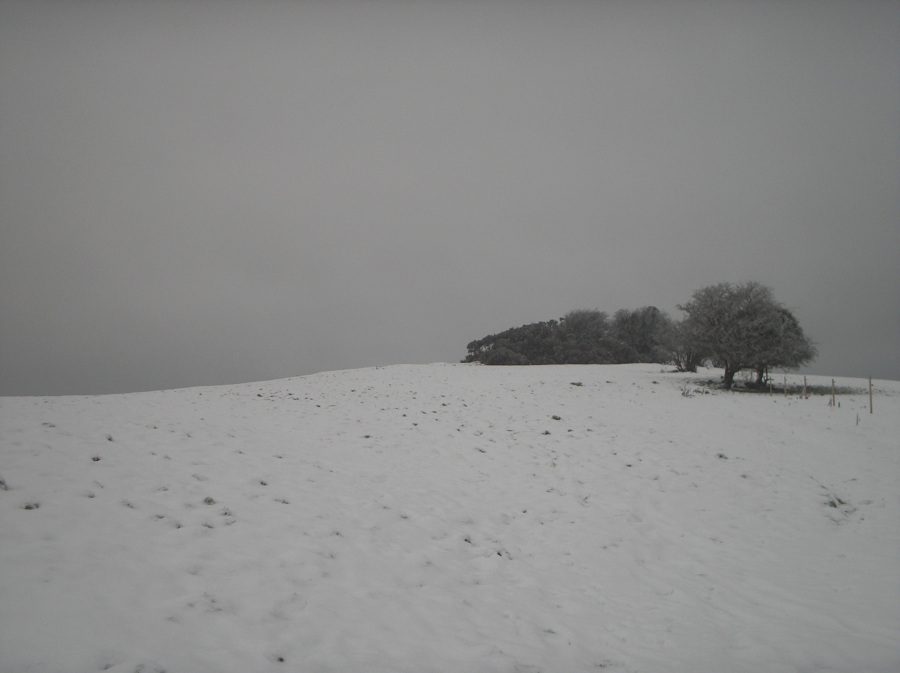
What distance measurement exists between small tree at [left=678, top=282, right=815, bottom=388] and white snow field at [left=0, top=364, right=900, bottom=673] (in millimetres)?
13993

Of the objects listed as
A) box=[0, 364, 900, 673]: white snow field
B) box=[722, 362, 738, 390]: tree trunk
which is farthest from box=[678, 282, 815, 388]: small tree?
box=[0, 364, 900, 673]: white snow field

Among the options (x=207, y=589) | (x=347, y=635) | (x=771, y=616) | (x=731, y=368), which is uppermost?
(x=731, y=368)

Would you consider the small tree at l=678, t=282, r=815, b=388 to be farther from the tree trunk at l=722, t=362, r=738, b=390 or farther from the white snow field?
the white snow field

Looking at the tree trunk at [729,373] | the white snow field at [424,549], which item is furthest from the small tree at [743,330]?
the white snow field at [424,549]

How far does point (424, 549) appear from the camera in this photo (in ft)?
21.1

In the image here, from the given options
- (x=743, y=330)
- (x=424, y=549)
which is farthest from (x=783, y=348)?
(x=424, y=549)

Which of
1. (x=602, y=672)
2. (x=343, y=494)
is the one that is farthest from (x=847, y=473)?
(x=343, y=494)

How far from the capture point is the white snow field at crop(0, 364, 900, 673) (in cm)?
412

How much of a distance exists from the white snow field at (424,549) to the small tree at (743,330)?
Answer: 13993mm

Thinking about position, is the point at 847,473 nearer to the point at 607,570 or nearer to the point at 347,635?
the point at 607,570

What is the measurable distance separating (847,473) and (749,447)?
230 centimetres

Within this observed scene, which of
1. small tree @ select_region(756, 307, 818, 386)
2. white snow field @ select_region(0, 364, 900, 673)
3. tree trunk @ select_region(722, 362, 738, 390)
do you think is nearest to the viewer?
white snow field @ select_region(0, 364, 900, 673)

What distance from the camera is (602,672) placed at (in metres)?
4.37

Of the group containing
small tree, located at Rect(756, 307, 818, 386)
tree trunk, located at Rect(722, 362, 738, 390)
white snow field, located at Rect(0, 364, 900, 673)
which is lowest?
white snow field, located at Rect(0, 364, 900, 673)
